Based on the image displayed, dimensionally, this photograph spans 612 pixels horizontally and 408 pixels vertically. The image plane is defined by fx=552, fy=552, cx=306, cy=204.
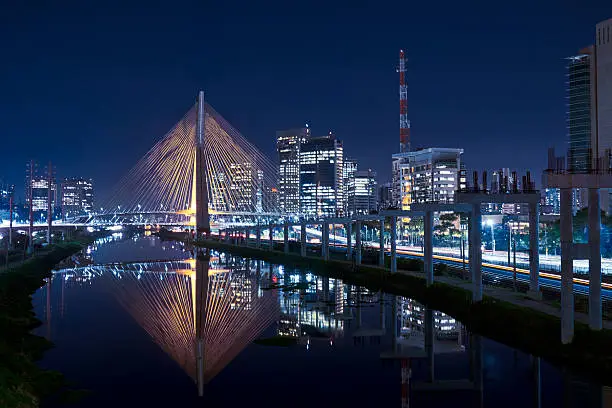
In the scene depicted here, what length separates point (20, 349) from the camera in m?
18.5

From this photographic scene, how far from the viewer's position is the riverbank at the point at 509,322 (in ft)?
48.7

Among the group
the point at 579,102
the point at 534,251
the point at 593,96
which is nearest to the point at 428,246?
the point at 534,251

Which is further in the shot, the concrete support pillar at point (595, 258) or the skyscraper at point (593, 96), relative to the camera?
the skyscraper at point (593, 96)

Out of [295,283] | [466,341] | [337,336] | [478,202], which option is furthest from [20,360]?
[295,283]

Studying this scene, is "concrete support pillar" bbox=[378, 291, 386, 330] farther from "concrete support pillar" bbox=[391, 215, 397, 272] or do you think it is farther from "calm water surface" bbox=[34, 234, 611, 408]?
"concrete support pillar" bbox=[391, 215, 397, 272]

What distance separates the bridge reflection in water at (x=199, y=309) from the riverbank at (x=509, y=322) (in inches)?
279

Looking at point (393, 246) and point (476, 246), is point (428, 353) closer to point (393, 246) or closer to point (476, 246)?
point (476, 246)

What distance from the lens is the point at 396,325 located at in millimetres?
24203

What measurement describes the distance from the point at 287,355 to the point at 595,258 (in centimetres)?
1090

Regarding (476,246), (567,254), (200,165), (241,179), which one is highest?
(241,179)

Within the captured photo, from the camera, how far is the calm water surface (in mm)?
15422

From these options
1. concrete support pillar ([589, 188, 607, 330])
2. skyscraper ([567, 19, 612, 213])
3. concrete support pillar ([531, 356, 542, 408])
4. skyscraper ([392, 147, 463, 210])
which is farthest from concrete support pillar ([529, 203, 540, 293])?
skyscraper ([392, 147, 463, 210])

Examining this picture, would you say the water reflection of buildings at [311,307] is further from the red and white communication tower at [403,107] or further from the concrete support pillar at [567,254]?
the red and white communication tower at [403,107]

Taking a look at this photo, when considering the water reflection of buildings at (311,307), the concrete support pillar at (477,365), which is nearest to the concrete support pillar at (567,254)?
the concrete support pillar at (477,365)
